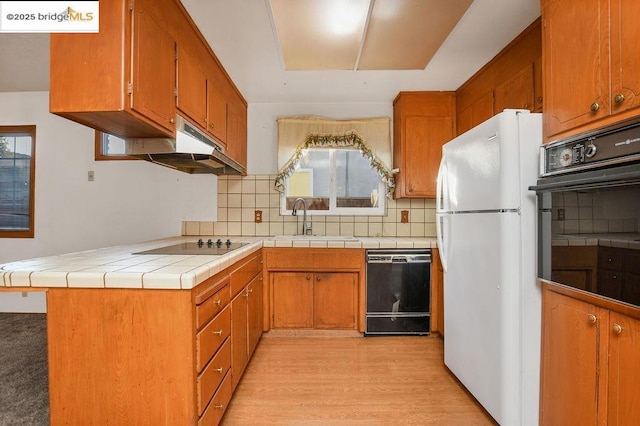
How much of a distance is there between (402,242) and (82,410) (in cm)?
228

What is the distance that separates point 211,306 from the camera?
1362 mm

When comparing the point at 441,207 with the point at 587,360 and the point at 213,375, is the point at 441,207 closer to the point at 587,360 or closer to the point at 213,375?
the point at 587,360

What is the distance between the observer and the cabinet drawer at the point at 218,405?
128 cm

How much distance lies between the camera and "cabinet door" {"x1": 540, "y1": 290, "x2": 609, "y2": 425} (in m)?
1.14

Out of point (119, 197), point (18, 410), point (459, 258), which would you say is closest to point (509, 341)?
point (459, 258)

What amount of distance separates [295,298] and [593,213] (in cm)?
212

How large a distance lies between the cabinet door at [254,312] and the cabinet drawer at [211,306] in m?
0.51

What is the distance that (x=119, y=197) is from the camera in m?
3.13

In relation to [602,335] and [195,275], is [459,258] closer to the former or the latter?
[602,335]

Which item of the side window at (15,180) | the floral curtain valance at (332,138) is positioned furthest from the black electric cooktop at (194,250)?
the side window at (15,180)

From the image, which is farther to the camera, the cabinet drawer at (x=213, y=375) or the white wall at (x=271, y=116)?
the white wall at (x=271, y=116)

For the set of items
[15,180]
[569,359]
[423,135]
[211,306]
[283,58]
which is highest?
[283,58]

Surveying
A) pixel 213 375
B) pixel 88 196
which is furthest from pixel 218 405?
pixel 88 196

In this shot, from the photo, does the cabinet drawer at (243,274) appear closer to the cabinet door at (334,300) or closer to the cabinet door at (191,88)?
the cabinet door at (334,300)
